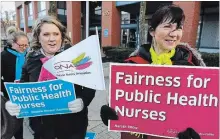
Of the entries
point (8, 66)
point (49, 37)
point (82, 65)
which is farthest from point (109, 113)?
point (8, 66)

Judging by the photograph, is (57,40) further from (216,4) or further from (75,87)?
(216,4)

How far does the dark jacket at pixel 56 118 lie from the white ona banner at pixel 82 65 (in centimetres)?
17

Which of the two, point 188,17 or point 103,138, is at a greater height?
point 188,17

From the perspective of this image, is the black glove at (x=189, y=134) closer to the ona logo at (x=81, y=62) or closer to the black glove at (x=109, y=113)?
the black glove at (x=109, y=113)

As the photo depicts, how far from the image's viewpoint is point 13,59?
285cm

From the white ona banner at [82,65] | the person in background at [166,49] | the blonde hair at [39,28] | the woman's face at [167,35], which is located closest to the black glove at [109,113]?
the person in background at [166,49]

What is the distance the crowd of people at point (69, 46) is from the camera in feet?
4.61

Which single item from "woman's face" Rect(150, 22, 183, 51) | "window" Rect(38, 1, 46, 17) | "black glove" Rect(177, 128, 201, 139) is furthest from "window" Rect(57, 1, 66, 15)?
"black glove" Rect(177, 128, 201, 139)

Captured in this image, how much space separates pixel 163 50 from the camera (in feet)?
4.83

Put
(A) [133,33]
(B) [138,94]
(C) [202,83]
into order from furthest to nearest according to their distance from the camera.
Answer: (A) [133,33]
(B) [138,94]
(C) [202,83]

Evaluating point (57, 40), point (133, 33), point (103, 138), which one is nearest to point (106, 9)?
point (133, 33)

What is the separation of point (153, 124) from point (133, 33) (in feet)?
49.8

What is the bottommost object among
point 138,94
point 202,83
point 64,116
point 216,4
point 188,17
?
point 64,116

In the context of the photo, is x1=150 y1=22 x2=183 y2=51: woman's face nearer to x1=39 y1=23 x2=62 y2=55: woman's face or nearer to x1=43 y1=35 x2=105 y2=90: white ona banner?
x1=43 y1=35 x2=105 y2=90: white ona banner
